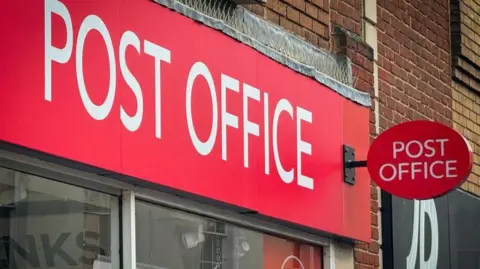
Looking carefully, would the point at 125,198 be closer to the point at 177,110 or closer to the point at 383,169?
the point at 177,110

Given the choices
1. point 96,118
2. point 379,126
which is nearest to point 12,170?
point 96,118

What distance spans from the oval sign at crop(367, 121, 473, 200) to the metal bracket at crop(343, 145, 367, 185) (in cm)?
14

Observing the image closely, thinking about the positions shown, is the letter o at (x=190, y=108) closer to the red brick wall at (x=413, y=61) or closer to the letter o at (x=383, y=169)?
the letter o at (x=383, y=169)

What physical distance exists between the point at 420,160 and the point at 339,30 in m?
1.09

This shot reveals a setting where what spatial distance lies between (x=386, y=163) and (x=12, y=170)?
9.79 ft

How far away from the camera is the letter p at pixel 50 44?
522 centimetres

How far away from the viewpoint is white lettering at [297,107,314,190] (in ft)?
24.3

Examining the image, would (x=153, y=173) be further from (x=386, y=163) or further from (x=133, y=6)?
(x=386, y=163)

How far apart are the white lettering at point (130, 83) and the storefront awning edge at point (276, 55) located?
0.32 metres

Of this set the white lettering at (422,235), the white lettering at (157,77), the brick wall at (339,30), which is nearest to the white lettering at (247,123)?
the brick wall at (339,30)

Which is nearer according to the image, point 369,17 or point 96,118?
point 96,118

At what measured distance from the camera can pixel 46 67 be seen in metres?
5.21

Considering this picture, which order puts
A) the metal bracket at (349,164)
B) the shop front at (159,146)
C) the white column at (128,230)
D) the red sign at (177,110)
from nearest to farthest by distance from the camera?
the red sign at (177,110), the shop front at (159,146), the white column at (128,230), the metal bracket at (349,164)

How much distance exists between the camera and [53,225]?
18.6ft
